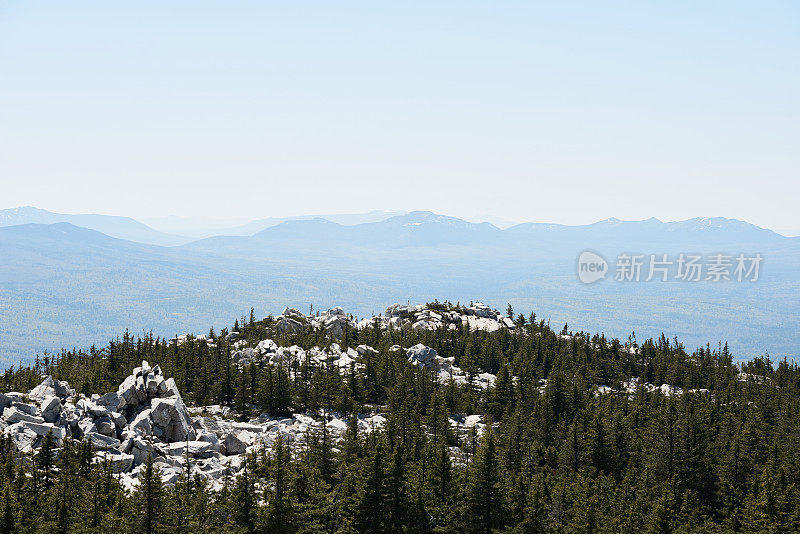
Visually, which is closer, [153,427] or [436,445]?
[436,445]

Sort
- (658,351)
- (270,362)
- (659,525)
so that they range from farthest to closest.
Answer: (658,351) < (270,362) < (659,525)

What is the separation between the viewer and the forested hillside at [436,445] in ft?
174

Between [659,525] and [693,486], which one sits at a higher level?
[659,525]

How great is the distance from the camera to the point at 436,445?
7638 centimetres

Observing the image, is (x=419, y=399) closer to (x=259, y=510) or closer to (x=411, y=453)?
(x=411, y=453)

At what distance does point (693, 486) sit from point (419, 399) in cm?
5299

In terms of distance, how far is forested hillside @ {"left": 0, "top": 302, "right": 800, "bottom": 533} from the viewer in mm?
53188

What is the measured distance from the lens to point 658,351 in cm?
16088

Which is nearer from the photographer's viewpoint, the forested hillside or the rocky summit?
the forested hillside

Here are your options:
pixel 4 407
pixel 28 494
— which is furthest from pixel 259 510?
pixel 4 407

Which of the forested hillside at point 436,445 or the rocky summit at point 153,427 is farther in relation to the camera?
the rocky summit at point 153,427

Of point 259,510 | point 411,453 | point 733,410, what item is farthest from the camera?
point 733,410

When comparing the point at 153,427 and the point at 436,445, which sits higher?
the point at 436,445

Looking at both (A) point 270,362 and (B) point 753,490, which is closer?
(B) point 753,490
